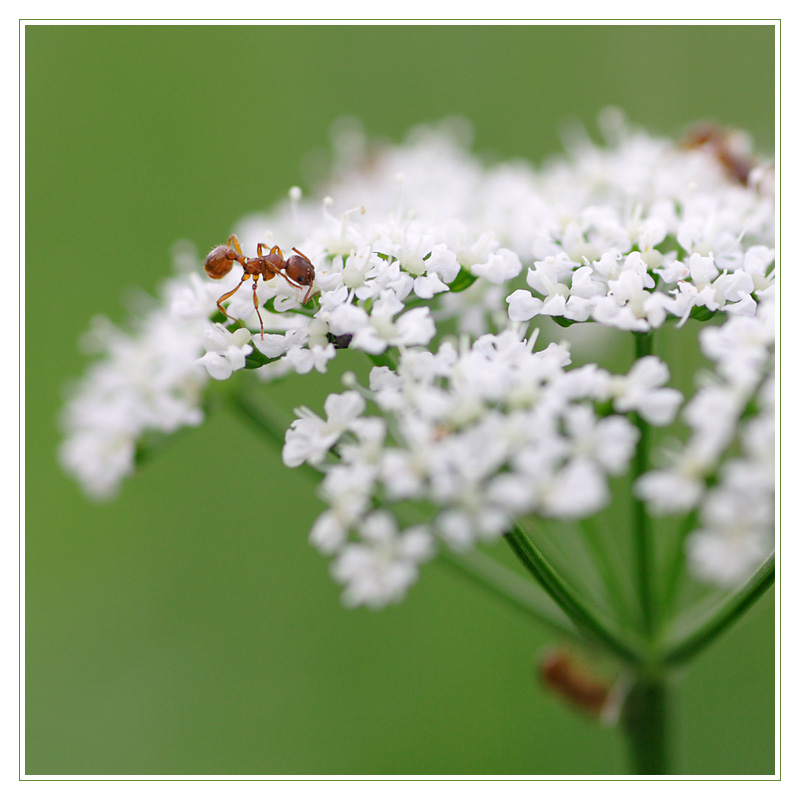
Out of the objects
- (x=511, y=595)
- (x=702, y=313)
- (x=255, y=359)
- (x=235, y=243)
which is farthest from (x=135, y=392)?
(x=702, y=313)

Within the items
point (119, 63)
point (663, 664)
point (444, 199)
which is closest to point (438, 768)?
point (663, 664)

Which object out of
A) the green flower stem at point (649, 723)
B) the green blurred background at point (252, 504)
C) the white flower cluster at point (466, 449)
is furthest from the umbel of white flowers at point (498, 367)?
the green blurred background at point (252, 504)

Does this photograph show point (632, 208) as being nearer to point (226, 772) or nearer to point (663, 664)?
point (663, 664)

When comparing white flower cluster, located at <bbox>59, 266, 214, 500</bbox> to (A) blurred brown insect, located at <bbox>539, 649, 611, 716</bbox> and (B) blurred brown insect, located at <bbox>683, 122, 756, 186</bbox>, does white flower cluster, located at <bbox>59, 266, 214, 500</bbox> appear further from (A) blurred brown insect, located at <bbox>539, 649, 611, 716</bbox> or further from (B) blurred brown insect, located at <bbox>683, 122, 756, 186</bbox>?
(B) blurred brown insect, located at <bbox>683, 122, 756, 186</bbox>

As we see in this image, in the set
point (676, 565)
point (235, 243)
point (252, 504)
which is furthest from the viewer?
point (252, 504)

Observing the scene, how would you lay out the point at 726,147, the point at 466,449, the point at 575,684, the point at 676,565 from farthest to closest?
the point at 726,147, the point at 575,684, the point at 676,565, the point at 466,449

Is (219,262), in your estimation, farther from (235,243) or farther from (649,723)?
(649,723)

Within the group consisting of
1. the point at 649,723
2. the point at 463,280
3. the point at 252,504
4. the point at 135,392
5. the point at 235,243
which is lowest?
the point at 649,723
